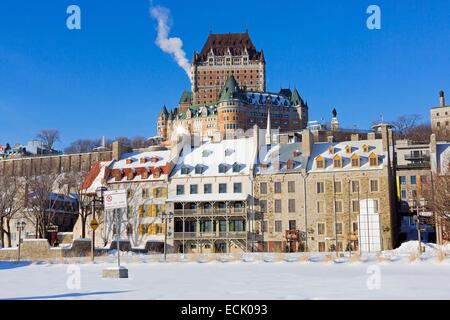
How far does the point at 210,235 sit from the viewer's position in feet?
197

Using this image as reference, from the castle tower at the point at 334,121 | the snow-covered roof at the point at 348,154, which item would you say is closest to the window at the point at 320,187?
the snow-covered roof at the point at 348,154

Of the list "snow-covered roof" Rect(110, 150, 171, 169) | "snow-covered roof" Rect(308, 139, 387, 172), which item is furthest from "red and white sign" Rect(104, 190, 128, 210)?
"snow-covered roof" Rect(110, 150, 171, 169)

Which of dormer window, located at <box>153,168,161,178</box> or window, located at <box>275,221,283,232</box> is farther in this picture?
dormer window, located at <box>153,168,161,178</box>

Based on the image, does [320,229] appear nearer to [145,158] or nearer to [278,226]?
[278,226]

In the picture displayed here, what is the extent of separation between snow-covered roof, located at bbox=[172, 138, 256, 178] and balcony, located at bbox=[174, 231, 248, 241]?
6150 millimetres

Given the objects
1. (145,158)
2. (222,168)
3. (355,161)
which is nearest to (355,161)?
(355,161)

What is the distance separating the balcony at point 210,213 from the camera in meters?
59.6

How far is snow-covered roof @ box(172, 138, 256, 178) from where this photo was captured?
203 ft

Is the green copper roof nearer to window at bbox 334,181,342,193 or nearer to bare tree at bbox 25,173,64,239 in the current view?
bare tree at bbox 25,173,64,239

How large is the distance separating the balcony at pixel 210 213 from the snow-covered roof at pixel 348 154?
831cm

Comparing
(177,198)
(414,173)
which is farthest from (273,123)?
(177,198)

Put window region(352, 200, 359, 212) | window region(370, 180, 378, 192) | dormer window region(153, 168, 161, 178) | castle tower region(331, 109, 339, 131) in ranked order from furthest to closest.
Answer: castle tower region(331, 109, 339, 131) < dormer window region(153, 168, 161, 178) < window region(352, 200, 359, 212) < window region(370, 180, 378, 192)

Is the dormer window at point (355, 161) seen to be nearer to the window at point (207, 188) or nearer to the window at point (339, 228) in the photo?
the window at point (339, 228)
